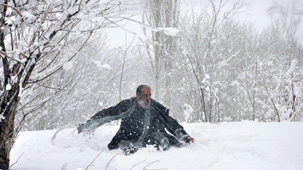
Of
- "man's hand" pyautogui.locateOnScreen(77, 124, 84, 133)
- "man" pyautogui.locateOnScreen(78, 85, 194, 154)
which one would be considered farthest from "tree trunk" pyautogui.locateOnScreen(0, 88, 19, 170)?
"man" pyautogui.locateOnScreen(78, 85, 194, 154)

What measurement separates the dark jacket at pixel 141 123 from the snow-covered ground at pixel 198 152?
8.4 inches

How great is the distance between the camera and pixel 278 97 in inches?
254

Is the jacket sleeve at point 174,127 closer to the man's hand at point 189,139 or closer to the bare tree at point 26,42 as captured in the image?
the man's hand at point 189,139

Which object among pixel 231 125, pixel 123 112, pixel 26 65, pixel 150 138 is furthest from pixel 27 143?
pixel 231 125

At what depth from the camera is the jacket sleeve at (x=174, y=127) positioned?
364 centimetres

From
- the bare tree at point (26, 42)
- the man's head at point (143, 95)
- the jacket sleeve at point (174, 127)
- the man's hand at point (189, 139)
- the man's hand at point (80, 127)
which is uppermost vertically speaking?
the bare tree at point (26, 42)

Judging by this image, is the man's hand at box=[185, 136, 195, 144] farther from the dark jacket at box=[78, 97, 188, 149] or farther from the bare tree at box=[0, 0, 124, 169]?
the bare tree at box=[0, 0, 124, 169]

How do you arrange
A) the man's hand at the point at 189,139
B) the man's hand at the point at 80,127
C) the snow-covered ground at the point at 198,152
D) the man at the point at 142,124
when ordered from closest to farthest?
1. the snow-covered ground at the point at 198,152
2. the man's hand at the point at 80,127
3. the man's hand at the point at 189,139
4. the man at the point at 142,124

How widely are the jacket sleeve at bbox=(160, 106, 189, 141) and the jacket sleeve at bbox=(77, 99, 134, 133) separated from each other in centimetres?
45

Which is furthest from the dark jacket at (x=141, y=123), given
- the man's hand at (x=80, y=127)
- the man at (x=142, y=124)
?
the man's hand at (x=80, y=127)

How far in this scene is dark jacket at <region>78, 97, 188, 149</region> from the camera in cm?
369

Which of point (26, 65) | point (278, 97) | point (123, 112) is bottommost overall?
point (278, 97)

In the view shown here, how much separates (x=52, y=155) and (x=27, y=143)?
0.69m

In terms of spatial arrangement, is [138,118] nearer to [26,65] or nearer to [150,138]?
[150,138]
